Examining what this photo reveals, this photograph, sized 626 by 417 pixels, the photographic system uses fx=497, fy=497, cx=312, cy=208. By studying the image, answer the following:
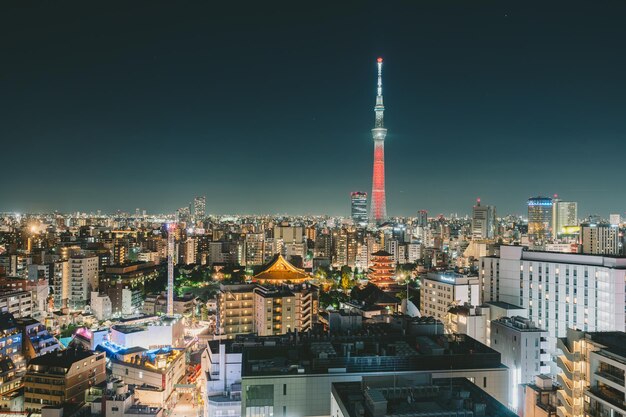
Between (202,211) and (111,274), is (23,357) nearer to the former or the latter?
(111,274)

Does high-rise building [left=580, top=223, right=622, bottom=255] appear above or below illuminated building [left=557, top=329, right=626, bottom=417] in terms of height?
above

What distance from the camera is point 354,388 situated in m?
5.05

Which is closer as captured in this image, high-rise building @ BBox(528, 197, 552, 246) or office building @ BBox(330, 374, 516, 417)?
office building @ BBox(330, 374, 516, 417)

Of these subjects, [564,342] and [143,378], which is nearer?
[564,342]

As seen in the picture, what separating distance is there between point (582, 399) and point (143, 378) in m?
7.64

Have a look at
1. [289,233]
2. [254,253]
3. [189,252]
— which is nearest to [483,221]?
[289,233]

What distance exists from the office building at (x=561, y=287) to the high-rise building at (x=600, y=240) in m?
16.3

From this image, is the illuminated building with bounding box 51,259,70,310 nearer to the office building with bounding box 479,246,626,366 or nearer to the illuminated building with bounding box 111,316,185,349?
the illuminated building with bounding box 111,316,185,349

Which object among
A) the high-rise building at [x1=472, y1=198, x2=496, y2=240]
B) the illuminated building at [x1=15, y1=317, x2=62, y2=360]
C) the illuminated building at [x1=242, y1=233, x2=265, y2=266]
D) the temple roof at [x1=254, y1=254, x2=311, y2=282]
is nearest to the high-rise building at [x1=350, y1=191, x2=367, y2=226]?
the high-rise building at [x1=472, y1=198, x2=496, y2=240]

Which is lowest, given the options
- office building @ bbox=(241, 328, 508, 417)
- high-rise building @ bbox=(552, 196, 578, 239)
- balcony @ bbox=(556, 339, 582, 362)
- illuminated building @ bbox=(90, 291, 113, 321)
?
illuminated building @ bbox=(90, 291, 113, 321)

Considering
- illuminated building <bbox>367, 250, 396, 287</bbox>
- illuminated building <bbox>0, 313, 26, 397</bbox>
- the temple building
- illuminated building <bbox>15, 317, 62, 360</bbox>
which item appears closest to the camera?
illuminated building <bbox>0, 313, 26, 397</bbox>

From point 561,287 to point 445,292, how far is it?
3.94 metres

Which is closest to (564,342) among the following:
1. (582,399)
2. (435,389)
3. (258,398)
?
(582,399)

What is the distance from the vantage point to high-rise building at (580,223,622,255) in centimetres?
2569
